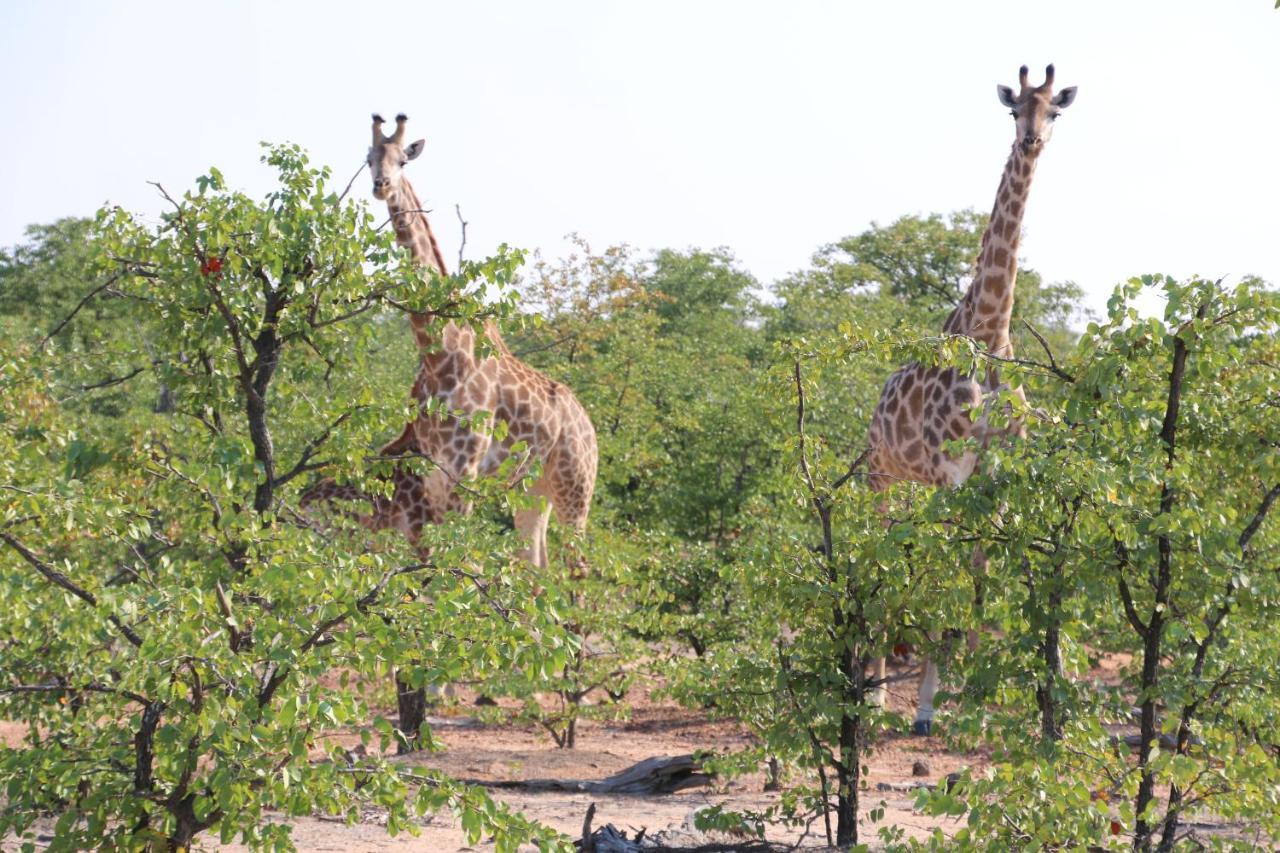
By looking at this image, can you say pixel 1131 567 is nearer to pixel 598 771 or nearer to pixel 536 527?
pixel 598 771

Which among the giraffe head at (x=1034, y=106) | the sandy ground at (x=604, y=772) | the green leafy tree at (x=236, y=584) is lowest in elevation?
the sandy ground at (x=604, y=772)

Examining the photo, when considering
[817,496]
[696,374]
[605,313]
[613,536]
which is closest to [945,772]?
[613,536]

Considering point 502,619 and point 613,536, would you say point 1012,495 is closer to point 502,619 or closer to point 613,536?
point 502,619

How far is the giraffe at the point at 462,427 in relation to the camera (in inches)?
418

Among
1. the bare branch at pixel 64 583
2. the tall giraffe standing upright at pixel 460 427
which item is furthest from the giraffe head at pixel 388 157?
the bare branch at pixel 64 583

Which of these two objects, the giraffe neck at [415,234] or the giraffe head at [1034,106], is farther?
the giraffe neck at [415,234]

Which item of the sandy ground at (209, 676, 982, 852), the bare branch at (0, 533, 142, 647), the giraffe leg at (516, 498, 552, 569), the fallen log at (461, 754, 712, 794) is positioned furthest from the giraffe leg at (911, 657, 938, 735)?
Result: the bare branch at (0, 533, 142, 647)

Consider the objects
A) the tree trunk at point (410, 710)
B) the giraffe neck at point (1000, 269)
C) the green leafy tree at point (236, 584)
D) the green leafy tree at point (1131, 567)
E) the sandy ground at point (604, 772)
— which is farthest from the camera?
the giraffe neck at point (1000, 269)

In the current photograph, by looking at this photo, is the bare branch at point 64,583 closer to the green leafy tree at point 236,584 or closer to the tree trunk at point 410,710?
the green leafy tree at point 236,584

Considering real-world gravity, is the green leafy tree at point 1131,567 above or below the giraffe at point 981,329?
below

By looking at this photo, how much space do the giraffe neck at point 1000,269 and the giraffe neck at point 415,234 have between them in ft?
13.6

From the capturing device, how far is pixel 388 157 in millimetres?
10484

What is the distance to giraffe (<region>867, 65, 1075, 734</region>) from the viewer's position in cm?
995

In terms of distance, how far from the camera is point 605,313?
2314 cm
